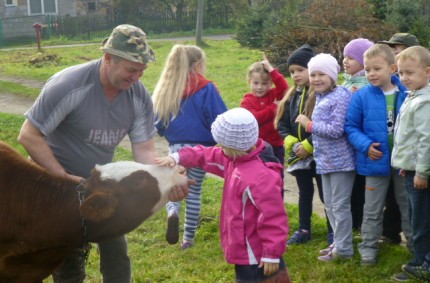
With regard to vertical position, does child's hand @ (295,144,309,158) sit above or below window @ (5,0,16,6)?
above

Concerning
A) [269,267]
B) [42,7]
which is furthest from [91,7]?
[269,267]

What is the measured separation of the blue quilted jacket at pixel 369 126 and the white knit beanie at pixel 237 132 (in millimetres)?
1591

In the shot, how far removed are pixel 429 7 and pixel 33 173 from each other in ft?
60.7

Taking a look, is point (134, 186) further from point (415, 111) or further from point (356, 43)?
point (356, 43)

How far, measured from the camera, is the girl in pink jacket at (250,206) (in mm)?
4051

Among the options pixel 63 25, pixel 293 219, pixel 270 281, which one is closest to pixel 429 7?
pixel 293 219

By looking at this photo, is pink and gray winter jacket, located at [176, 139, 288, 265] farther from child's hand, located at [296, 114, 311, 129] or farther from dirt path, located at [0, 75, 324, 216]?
dirt path, located at [0, 75, 324, 216]

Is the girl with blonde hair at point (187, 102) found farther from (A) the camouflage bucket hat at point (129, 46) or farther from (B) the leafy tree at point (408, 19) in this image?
(B) the leafy tree at point (408, 19)

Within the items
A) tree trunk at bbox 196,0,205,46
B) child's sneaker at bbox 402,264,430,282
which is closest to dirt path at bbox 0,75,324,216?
child's sneaker at bbox 402,264,430,282

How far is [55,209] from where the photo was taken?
13.4 ft

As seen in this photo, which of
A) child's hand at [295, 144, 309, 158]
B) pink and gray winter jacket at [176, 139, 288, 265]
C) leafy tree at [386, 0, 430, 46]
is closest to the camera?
pink and gray winter jacket at [176, 139, 288, 265]

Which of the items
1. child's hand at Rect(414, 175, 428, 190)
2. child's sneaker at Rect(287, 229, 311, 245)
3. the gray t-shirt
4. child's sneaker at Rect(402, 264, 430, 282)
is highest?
the gray t-shirt

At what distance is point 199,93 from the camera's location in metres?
6.34

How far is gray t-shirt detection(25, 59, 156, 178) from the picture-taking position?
Result: 4246 mm
